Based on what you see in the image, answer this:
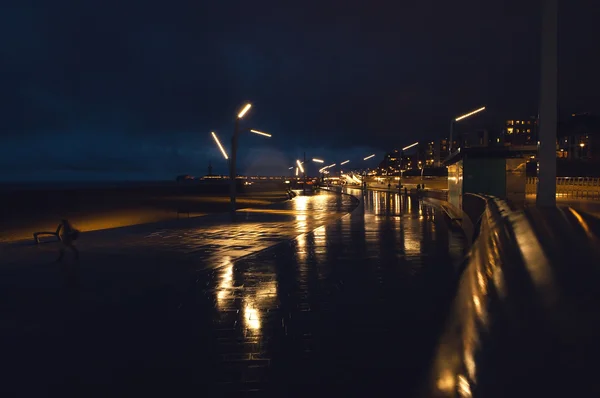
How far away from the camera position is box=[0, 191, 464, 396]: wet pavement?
14.9 feet

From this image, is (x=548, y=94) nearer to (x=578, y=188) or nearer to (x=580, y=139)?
(x=578, y=188)

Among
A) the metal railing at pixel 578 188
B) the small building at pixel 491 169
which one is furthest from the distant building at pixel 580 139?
the small building at pixel 491 169

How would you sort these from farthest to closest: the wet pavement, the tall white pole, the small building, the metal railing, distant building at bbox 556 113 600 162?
1. distant building at bbox 556 113 600 162
2. the metal railing
3. the small building
4. the tall white pole
5. the wet pavement

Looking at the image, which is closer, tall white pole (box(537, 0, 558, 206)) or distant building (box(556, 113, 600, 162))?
tall white pole (box(537, 0, 558, 206))

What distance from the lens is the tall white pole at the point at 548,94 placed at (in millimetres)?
9922

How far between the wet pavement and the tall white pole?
2.70 meters

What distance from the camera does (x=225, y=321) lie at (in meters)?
6.34

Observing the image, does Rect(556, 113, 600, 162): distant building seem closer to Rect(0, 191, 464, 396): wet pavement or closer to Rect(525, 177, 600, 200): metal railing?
Rect(525, 177, 600, 200): metal railing

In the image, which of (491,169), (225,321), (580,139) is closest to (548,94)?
(225,321)

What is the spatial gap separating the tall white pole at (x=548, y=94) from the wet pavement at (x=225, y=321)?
8.86ft

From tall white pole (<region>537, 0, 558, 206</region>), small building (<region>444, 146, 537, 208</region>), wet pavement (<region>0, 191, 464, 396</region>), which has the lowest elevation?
wet pavement (<region>0, 191, 464, 396</region>)

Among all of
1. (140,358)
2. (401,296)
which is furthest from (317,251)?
(140,358)

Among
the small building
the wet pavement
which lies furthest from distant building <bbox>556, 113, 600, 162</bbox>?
the wet pavement

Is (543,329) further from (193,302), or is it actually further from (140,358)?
(193,302)
